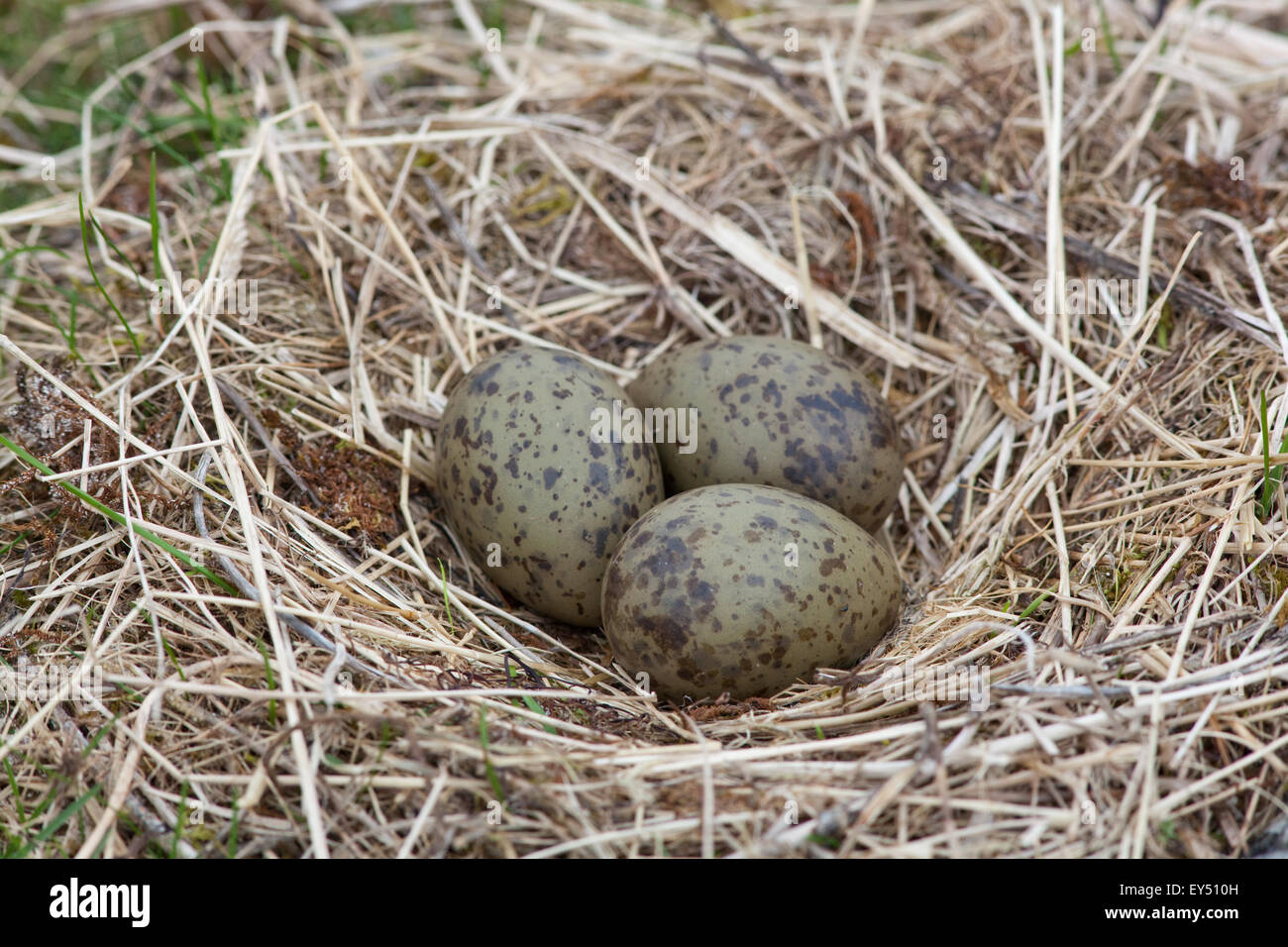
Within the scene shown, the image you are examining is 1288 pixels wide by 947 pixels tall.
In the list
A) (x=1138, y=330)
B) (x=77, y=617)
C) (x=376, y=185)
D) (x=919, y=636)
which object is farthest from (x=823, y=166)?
(x=77, y=617)

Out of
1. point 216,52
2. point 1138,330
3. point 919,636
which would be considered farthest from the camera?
point 216,52

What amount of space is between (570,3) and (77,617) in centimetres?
343

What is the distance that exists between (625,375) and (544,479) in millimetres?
862

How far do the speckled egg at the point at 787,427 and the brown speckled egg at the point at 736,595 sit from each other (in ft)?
0.83

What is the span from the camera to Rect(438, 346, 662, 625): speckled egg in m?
2.78

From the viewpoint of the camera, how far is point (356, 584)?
2748mm

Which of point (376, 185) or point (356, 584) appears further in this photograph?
point (376, 185)

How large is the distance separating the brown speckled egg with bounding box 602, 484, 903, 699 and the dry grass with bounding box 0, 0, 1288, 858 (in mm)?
124

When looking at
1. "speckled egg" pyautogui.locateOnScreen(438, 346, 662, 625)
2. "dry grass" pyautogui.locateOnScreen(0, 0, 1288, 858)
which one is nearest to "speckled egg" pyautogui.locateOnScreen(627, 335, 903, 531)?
"speckled egg" pyautogui.locateOnScreen(438, 346, 662, 625)

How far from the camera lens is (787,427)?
292 centimetres

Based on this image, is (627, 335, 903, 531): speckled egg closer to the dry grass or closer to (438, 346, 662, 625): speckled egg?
(438, 346, 662, 625): speckled egg

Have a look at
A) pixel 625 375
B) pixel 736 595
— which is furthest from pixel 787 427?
pixel 625 375

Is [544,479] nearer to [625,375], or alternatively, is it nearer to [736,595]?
[736,595]

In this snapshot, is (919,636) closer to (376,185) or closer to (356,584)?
(356,584)
